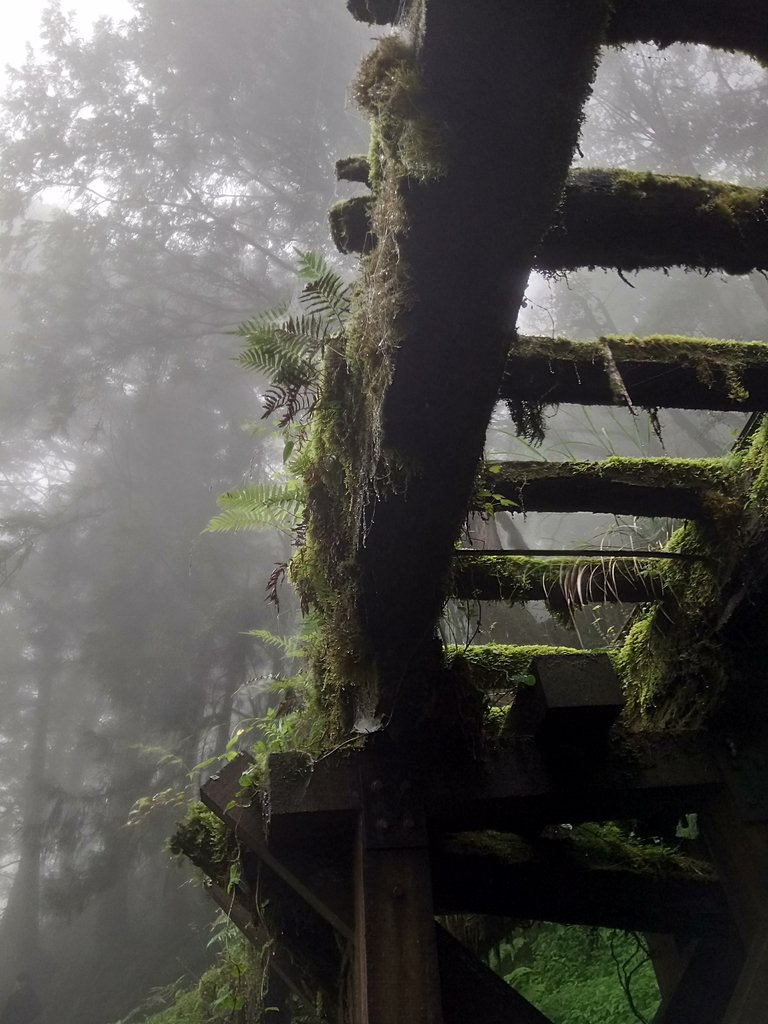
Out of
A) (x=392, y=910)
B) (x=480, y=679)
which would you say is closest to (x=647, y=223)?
(x=480, y=679)

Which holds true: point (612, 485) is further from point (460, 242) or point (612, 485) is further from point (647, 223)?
point (460, 242)

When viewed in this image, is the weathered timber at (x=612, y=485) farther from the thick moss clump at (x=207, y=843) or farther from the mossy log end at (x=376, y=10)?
the thick moss clump at (x=207, y=843)

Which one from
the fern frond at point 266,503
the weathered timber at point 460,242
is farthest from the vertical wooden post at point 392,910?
the weathered timber at point 460,242

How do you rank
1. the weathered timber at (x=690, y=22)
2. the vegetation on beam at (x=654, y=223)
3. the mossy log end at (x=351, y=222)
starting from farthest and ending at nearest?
1. the mossy log end at (x=351, y=222)
2. the vegetation on beam at (x=654, y=223)
3. the weathered timber at (x=690, y=22)

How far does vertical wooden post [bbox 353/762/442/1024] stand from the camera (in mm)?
1984

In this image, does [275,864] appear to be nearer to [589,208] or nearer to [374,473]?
[374,473]

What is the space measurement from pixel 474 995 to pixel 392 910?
642 mm

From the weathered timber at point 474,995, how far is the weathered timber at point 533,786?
48 centimetres

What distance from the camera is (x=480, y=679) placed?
8.98ft

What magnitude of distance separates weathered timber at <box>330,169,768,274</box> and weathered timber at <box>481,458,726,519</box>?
2.67 ft

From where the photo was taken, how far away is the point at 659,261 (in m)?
1.74

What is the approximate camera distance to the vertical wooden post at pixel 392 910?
6.51 ft

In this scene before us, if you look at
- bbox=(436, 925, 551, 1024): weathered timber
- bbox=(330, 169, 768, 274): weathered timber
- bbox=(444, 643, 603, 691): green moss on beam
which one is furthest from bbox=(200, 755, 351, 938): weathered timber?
bbox=(330, 169, 768, 274): weathered timber

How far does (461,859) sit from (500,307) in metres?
2.36
